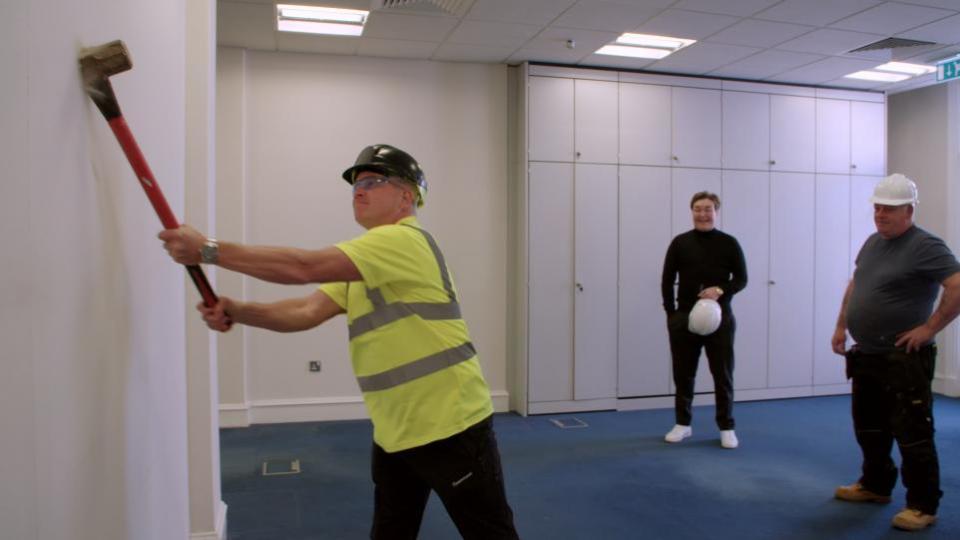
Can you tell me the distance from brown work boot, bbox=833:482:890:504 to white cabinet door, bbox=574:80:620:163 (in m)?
3.07

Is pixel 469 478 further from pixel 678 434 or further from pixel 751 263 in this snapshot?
pixel 751 263

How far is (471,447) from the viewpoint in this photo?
172 centimetres

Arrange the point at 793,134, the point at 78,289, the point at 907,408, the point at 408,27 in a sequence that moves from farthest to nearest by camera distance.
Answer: the point at 793,134, the point at 408,27, the point at 907,408, the point at 78,289

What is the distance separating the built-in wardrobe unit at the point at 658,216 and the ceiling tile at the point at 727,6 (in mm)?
1370

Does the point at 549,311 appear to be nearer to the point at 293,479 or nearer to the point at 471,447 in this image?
the point at 293,479

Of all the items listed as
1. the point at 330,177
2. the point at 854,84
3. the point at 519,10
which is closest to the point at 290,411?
the point at 330,177

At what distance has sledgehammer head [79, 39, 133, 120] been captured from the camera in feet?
3.45

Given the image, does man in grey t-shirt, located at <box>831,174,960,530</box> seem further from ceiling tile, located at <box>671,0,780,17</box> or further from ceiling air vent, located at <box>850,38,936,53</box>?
ceiling air vent, located at <box>850,38,936,53</box>

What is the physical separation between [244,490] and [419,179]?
2469mm

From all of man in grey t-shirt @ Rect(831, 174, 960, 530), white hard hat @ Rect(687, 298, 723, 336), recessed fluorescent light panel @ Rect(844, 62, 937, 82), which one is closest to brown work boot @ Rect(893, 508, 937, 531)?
man in grey t-shirt @ Rect(831, 174, 960, 530)

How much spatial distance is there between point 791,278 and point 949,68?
6.80ft

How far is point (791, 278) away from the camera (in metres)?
6.15

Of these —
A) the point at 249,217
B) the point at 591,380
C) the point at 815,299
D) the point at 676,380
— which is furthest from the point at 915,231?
the point at 249,217

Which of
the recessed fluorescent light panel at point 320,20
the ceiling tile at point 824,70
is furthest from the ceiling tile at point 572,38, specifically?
the ceiling tile at point 824,70
